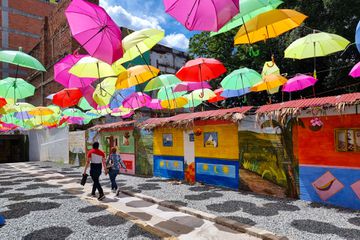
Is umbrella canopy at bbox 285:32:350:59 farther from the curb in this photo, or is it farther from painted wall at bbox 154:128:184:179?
painted wall at bbox 154:128:184:179

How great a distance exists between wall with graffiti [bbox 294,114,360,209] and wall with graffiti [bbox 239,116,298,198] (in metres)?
0.32

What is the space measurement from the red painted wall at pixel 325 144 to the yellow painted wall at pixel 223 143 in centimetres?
243

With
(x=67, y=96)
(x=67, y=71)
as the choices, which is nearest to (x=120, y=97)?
(x=67, y=96)

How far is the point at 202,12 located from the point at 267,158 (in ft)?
21.4

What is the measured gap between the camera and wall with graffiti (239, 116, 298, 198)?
9.05 m

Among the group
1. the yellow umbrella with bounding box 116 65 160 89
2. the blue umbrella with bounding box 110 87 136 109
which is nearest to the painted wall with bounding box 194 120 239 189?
the yellow umbrella with bounding box 116 65 160 89

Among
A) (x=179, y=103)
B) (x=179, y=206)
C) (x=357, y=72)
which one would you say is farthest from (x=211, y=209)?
(x=179, y=103)

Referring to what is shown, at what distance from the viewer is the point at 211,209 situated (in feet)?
26.0

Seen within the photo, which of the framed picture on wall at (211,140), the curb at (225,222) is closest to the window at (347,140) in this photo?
the curb at (225,222)

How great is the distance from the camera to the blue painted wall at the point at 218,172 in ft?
35.3

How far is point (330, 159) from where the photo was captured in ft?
A: 26.6

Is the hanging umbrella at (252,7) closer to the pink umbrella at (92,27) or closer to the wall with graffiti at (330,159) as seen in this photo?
the pink umbrella at (92,27)

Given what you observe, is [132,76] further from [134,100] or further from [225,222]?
[225,222]

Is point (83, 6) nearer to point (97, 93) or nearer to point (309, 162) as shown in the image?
→ point (97, 93)
